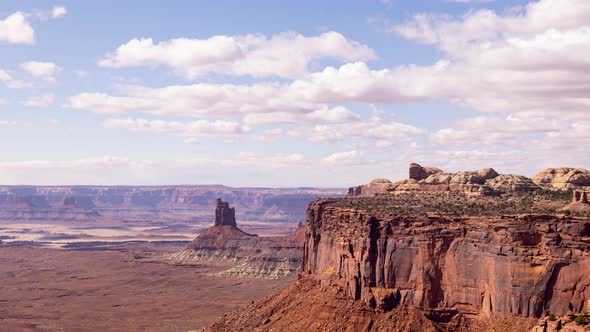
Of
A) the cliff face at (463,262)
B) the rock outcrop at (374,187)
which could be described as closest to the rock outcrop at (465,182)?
the rock outcrop at (374,187)

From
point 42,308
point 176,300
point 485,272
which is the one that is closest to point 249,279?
point 176,300

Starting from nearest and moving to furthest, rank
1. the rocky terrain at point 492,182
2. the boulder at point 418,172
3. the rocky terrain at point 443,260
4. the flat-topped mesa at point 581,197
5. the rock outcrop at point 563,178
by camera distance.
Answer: the rocky terrain at point 443,260 < the flat-topped mesa at point 581,197 < the rocky terrain at point 492,182 < the rock outcrop at point 563,178 < the boulder at point 418,172

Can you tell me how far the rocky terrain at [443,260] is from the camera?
57.0m

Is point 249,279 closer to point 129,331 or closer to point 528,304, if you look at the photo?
point 129,331

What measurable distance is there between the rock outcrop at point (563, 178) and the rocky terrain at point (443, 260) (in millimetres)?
178

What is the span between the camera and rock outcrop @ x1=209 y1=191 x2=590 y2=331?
5666 cm

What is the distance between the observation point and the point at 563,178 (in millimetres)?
84125

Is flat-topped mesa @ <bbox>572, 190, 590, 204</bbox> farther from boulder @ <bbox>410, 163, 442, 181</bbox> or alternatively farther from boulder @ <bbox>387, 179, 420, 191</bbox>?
boulder @ <bbox>410, 163, 442, 181</bbox>

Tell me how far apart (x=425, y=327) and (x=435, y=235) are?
8055mm

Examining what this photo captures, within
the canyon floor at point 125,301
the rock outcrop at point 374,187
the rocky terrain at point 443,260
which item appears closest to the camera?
the rocky terrain at point 443,260

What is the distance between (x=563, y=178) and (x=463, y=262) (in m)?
27.4

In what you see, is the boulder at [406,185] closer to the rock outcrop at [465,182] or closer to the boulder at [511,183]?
the rock outcrop at [465,182]

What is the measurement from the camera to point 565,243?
184 ft

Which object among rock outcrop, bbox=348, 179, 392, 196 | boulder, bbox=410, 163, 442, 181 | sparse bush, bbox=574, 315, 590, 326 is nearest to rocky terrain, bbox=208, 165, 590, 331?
sparse bush, bbox=574, 315, 590, 326
